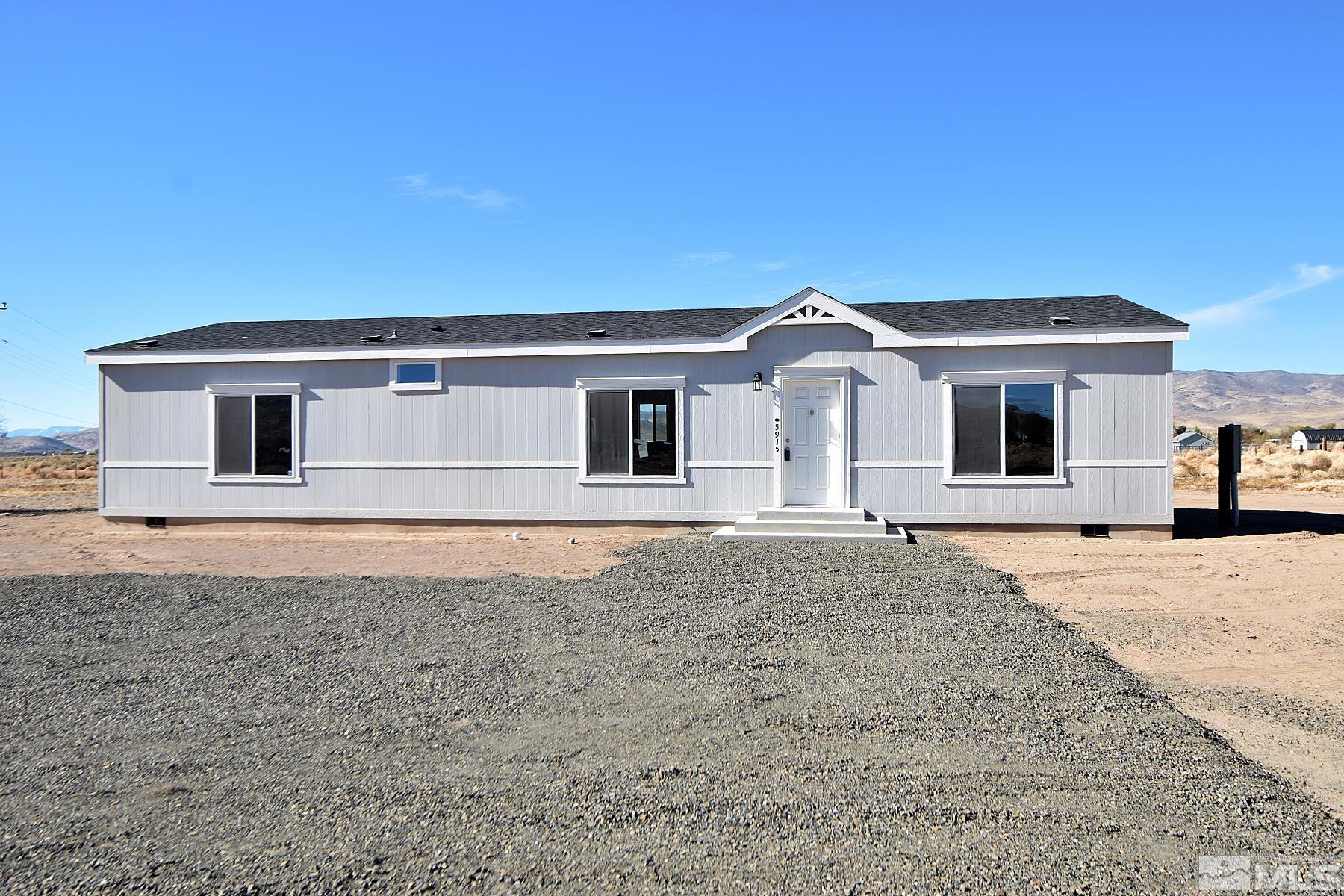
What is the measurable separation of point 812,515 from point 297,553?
6896 millimetres

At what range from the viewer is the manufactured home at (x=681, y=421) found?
1173 centimetres

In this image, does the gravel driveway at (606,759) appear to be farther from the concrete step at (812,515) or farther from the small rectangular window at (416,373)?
the small rectangular window at (416,373)

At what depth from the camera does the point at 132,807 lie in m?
3.31

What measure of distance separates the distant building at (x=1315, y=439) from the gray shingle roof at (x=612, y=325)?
29275 mm

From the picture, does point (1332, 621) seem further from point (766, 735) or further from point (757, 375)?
point (757, 375)

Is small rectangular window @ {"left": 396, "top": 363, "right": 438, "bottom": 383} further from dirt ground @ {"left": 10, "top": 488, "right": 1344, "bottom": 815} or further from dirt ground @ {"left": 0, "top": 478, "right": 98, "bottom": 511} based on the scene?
dirt ground @ {"left": 0, "top": 478, "right": 98, "bottom": 511}

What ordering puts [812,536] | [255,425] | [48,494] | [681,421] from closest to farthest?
1. [812,536]
2. [681,421]
3. [255,425]
4. [48,494]

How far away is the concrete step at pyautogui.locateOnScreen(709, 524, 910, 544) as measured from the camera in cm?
→ 1090

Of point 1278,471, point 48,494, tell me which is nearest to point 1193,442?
point 1278,471

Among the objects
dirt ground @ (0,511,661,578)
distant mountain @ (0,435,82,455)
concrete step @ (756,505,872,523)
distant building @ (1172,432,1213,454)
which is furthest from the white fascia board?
distant mountain @ (0,435,82,455)

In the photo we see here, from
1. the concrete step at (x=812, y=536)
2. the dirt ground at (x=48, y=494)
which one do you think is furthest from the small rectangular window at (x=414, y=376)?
the dirt ground at (x=48, y=494)

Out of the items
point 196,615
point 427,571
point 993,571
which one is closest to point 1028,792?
point 993,571

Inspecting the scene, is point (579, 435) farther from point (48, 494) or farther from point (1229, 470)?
point (48, 494)

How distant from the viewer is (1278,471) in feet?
88.2
